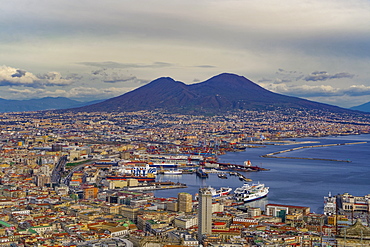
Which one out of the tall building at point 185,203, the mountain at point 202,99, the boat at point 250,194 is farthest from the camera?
the mountain at point 202,99

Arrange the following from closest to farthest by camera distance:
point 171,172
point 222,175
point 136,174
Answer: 1. point 136,174
2. point 222,175
3. point 171,172

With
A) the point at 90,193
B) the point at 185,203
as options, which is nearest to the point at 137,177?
the point at 90,193

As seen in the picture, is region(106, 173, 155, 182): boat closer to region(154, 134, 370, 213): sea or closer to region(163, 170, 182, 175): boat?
region(154, 134, 370, 213): sea

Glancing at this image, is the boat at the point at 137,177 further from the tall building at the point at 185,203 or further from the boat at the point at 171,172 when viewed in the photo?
the tall building at the point at 185,203

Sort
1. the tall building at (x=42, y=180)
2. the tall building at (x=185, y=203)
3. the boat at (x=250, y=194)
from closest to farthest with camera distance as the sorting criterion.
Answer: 1. the tall building at (x=185, y=203)
2. the boat at (x=250, y=194)
3. the tall building at (x=42, y=180)

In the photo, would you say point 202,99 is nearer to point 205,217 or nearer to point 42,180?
point 42,180

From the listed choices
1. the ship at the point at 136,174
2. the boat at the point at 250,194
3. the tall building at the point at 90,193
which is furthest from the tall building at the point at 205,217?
the ship at the point at 136,174

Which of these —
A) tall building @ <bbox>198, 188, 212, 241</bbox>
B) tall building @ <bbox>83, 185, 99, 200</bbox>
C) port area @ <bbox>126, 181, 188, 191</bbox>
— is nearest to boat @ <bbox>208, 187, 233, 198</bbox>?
port area @ <bbox>126, 181, 188, 191</bbox>
